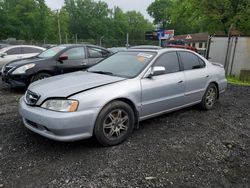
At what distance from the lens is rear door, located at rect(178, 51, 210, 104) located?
492 centimetres

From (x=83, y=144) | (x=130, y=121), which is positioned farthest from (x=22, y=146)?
(x=130, y=121)

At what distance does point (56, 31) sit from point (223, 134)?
2215 inches

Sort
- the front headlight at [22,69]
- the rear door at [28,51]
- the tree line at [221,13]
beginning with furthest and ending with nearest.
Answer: the tree line at [221,13] → the rear door at [28,51] → the front headlight at [22,69]

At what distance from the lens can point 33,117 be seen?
341cm

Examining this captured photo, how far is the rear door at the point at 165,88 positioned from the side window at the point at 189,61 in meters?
0.22

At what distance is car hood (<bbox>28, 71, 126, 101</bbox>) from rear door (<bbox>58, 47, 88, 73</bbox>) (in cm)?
320

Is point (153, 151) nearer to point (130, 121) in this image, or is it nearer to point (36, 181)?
point (130, 121)

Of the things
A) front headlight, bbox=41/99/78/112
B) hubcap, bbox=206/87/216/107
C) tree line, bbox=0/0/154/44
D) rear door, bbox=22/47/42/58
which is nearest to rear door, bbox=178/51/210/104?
hubcap, bbox=206/87/216/107

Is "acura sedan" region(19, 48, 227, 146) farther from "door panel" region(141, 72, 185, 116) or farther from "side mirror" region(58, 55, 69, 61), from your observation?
"side mirror" region(58, 55, 69, 61)

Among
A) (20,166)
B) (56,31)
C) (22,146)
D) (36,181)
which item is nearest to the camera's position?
(36,181)

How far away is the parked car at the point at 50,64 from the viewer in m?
6.84

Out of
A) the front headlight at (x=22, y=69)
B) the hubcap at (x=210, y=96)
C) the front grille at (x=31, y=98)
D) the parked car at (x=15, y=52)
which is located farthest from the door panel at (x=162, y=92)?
the parked car at (x=15, y=52)

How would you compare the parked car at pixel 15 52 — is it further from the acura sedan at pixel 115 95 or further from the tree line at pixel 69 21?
the tree line at pixel 69 21

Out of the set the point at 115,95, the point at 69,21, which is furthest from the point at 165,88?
the point at 69,21
